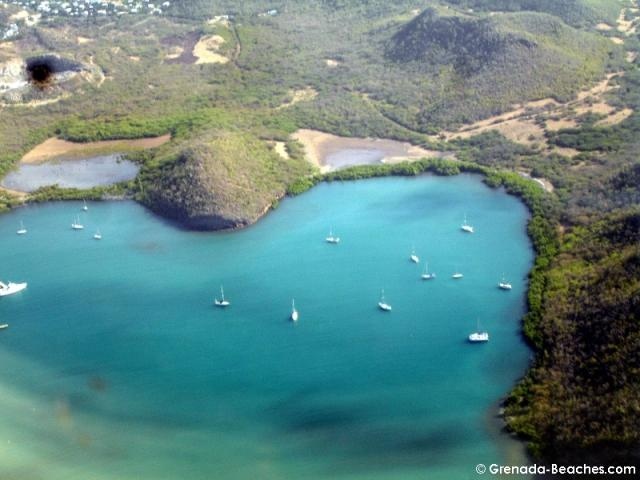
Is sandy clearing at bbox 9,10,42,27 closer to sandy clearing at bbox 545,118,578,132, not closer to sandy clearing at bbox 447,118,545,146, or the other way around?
sandy clearing at bbox 447,118,545,146

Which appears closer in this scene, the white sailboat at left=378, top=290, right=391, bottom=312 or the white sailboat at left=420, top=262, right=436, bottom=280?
the white sailboat at left=378, top=290, right=391, bottom=312

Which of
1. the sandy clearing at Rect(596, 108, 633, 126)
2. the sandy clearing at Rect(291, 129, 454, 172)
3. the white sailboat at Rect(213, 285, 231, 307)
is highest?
the sandy clearing at Rect(596, 108, 633, 126)

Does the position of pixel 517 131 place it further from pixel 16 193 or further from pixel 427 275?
pixel 16 193

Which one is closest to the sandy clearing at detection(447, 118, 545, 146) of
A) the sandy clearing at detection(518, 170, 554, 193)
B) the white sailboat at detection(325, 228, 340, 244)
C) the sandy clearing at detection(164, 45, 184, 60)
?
the sandy clearing at detection(518, 170, 554, 193)

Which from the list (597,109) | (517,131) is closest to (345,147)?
(517,131)

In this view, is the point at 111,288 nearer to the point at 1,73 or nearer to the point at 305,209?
the point at 305,209

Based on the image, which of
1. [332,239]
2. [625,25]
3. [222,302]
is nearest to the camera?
[222,302]
